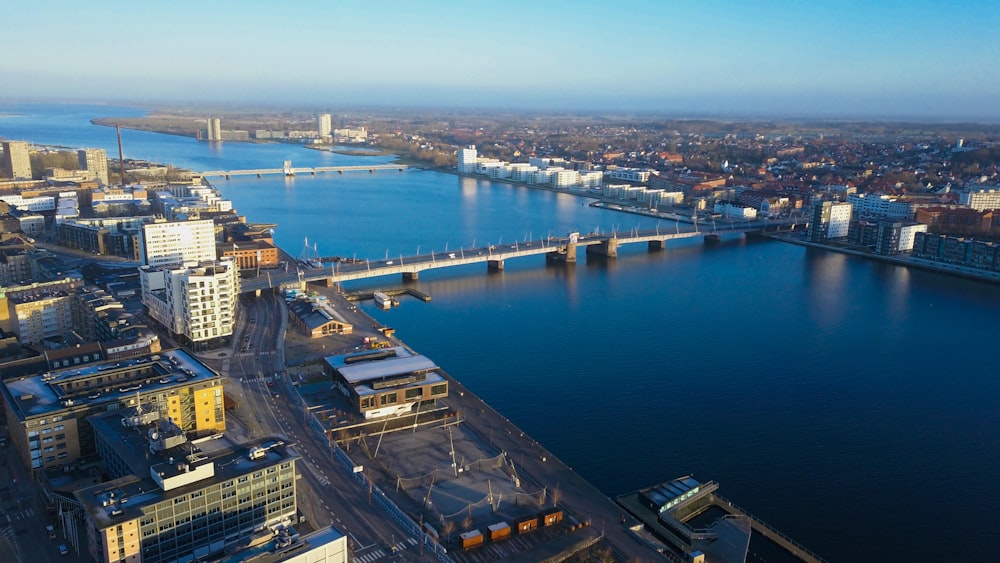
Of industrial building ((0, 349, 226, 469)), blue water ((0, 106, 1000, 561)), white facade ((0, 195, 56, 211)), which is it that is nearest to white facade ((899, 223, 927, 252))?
blue water ((0, 106, 1000, 561))

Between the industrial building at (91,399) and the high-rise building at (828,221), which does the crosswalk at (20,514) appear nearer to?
the industrial building at (91,399)

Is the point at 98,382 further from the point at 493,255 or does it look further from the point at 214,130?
the point at 214,130

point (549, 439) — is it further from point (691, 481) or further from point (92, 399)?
point (92, 399)

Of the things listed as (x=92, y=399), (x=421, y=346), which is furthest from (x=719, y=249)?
(x=92, y=399)

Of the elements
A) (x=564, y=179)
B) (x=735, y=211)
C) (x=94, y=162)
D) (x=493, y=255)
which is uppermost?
(x=94, y=162)

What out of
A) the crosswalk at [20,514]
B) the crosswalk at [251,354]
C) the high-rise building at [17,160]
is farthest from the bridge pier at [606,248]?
the high-rise building at [17,160]

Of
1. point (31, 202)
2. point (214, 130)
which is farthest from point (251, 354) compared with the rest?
point (214, 130)
